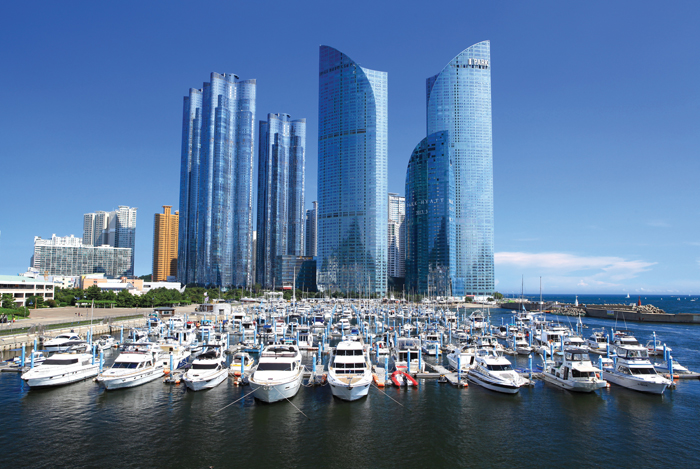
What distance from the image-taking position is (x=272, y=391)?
38.4 metres

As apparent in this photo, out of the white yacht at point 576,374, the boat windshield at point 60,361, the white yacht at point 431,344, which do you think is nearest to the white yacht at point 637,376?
the white yacht at point 576,374

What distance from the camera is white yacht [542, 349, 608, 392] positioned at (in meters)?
43.8

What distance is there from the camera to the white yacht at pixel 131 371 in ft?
141

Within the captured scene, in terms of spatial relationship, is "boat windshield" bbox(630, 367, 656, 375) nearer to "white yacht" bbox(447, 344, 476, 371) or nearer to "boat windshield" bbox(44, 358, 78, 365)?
"white yacht" bbox(447, 344, 476, 371)

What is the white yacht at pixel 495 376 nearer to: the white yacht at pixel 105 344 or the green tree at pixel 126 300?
Answer: the white yacht at pixel 105 344

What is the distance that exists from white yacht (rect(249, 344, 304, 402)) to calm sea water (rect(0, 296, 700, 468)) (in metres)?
1.21

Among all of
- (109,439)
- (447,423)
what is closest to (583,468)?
(447,423)

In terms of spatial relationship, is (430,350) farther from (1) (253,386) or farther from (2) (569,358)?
(1) (253,386)

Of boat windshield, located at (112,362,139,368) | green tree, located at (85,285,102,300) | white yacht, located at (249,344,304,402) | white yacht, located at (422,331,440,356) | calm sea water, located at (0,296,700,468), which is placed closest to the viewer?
calm sea water, located at (0,296,700,468)

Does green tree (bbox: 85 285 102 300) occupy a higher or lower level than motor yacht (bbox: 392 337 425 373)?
higher

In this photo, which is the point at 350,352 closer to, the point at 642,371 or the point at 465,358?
the point at 465,358

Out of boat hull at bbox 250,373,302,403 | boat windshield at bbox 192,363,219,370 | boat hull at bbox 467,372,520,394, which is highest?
boat windshield at bbox 192,363,219,370


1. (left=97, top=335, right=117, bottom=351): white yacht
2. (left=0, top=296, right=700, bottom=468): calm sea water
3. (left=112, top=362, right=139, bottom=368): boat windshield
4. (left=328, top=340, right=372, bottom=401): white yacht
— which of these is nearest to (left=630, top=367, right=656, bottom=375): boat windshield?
(left=0, top=296, right=700, bottom=468): calm sea water

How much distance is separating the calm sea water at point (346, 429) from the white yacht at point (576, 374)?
1.17 metres
